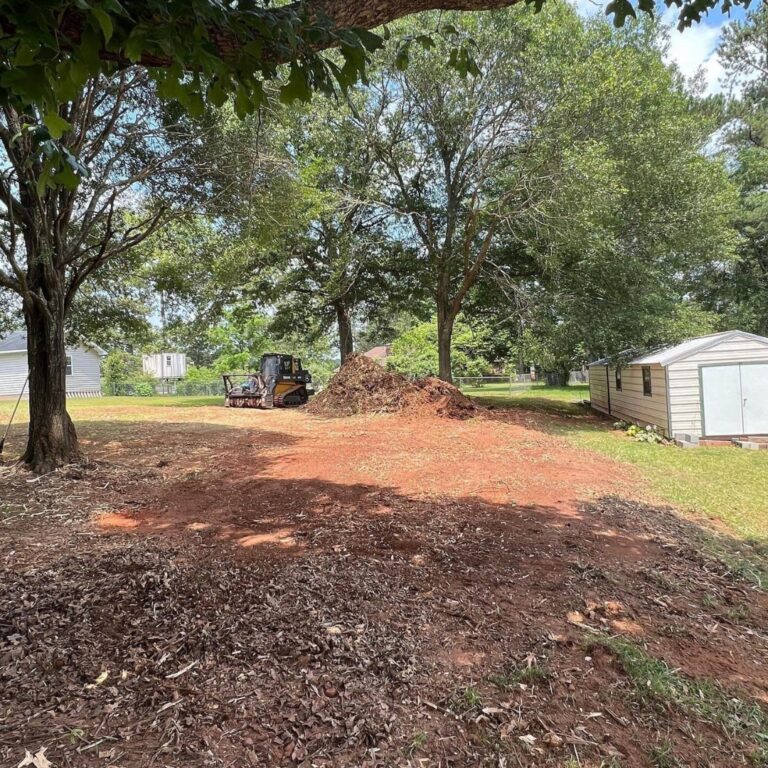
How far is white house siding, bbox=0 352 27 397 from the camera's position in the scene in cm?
2594

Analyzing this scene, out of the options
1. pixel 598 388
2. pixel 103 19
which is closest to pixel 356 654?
pixel 103 19

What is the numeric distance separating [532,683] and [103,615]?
7.43 ft

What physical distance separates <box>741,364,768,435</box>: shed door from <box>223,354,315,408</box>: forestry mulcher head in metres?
13.6

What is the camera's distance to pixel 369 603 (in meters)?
2.75

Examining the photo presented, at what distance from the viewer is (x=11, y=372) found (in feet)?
85.6

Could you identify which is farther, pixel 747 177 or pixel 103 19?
pixel 747 177

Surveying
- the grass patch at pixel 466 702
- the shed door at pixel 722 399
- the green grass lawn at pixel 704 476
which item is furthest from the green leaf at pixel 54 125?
the shed door at pixel 722 399

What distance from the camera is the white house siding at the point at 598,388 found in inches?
615

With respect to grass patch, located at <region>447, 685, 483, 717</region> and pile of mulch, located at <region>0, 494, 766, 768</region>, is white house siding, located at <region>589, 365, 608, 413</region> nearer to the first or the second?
pile of mulch, located at <region>0, 494, 766, 768</region>

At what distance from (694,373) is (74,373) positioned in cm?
3096

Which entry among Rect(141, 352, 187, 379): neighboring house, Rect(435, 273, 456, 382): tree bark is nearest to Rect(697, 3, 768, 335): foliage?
Rect(435, 273, 456, 382): tree bark

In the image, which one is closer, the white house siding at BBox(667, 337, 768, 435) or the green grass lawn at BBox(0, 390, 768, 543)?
the green grass lawn at BBox(0, 390, 768, 543)

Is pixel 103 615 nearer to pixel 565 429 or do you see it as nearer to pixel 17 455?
pixel 17 455

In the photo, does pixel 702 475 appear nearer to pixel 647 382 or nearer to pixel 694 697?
pixel 647 382
